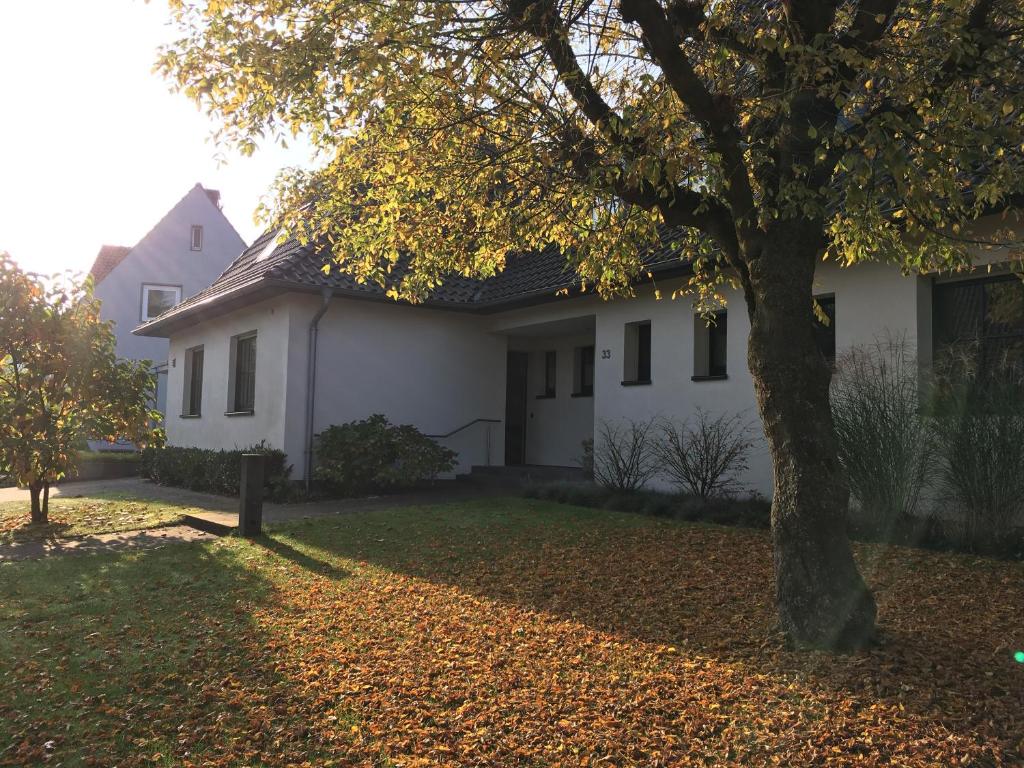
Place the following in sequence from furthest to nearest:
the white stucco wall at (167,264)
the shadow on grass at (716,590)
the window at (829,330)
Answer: the white stucco wall at (167,264) < the window at (829,330) < the shadow on grass at (716,590)

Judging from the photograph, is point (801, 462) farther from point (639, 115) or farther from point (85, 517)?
point (85, 517)

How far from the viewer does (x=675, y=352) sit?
1124cm

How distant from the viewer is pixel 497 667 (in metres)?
4.13

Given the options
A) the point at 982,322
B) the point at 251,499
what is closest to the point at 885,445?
the point at 982,322

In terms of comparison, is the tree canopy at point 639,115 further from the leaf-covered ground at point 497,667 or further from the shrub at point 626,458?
the shrub at point 626,458

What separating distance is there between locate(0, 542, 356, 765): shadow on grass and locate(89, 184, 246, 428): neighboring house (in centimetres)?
2219

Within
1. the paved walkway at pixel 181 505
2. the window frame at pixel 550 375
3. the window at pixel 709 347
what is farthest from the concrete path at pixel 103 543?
the window frame at pixel 550 375

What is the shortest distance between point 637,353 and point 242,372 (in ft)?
26.8

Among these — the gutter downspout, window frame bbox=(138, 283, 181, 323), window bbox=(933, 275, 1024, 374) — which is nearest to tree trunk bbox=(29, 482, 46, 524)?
the gutter downspout

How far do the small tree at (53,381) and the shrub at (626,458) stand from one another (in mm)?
6698

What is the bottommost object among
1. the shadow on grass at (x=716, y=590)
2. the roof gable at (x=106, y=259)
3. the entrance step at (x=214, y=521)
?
the entrance step at (x=214, y=521)

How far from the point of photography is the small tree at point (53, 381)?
9039 millimetres

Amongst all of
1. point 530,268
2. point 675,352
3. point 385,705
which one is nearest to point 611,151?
point 385,705

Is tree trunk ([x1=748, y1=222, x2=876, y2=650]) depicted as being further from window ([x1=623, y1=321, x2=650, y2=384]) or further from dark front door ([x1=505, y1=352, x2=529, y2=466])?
dark front door ([x1=505, y1=352, x2=529, y2=466])
